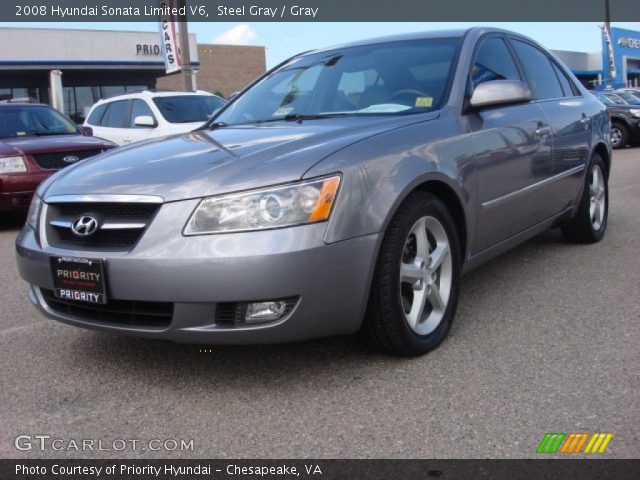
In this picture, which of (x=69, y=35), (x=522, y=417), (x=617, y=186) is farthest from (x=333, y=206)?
(x=69, y=35)

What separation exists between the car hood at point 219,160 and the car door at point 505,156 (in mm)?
445

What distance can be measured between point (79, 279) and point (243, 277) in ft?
2.48

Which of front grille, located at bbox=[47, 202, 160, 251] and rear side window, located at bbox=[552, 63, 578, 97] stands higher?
rear side window, located at bbox=[552, 63, 578, 97]

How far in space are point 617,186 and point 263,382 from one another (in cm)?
783

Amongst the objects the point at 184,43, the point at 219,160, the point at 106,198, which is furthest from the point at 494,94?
the point at 184,43

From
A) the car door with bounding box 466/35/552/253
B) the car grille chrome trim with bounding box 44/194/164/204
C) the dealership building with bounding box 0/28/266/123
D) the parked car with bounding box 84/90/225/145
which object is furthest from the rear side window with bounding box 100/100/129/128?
the dealership building with bounding box 0/28/266/123

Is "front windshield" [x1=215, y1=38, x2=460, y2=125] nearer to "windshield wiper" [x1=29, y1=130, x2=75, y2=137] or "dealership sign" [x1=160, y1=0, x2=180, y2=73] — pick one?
"windshield wiper" [x1=29, y1=130, x2=75, y2=137]

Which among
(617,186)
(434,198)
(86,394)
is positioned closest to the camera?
(86,394)

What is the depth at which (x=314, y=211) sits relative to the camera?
271 cm

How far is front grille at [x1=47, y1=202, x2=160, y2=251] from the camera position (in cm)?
280

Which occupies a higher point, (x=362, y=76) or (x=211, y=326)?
(x=362, y=76)

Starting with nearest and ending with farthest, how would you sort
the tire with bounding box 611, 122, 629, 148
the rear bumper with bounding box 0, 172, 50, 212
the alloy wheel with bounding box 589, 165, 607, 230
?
1. the alloy wheel with bounding box 589, 165, 607, 230
2. the rear bumper with bounding box 0, 172, 50, 212
3. the tire with bounding box 611, 122, 629, 148

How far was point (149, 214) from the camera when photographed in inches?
110

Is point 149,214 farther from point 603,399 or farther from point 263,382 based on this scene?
point 603,399
